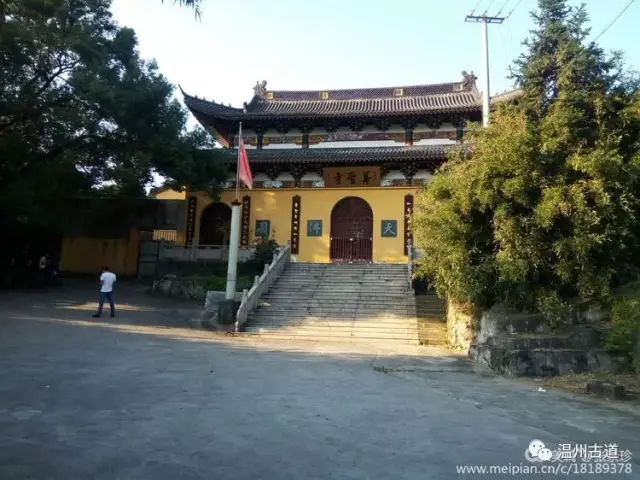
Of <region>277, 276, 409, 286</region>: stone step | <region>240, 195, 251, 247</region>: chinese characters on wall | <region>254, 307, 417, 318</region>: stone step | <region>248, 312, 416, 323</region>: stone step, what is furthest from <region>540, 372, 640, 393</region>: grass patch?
<region>240, 195, 251, 247</region>: chinese characters on wall

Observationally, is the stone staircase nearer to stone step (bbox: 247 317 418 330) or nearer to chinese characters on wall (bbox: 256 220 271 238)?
stone step (bbox: 247 317 418 330)

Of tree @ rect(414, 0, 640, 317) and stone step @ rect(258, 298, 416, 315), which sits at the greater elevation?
tree @ rect(414, 0, 640, 317)

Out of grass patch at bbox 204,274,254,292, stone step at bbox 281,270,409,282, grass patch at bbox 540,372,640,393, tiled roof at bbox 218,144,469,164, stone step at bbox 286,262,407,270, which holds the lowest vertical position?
grass patch at bbox 540,372,640,393

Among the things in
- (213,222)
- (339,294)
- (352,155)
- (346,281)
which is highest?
(352,155)

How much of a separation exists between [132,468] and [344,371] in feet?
14.6

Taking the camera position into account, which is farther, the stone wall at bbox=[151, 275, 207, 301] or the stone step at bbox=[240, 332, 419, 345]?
the stone wall at bbox=[151, 275, 207, 301]

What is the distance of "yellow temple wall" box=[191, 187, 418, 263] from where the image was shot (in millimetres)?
19531

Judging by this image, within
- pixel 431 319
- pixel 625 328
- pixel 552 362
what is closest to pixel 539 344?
pixel 552 362

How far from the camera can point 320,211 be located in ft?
66.6

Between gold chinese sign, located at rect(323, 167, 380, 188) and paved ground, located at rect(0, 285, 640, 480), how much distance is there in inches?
486

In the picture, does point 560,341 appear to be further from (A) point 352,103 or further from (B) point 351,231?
(A) point 352,103

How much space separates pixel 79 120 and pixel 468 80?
54.2ft

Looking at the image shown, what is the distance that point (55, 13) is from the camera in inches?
598

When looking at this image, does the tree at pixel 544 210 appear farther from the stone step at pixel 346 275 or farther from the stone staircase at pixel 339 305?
the stone step at pixel 346 275
